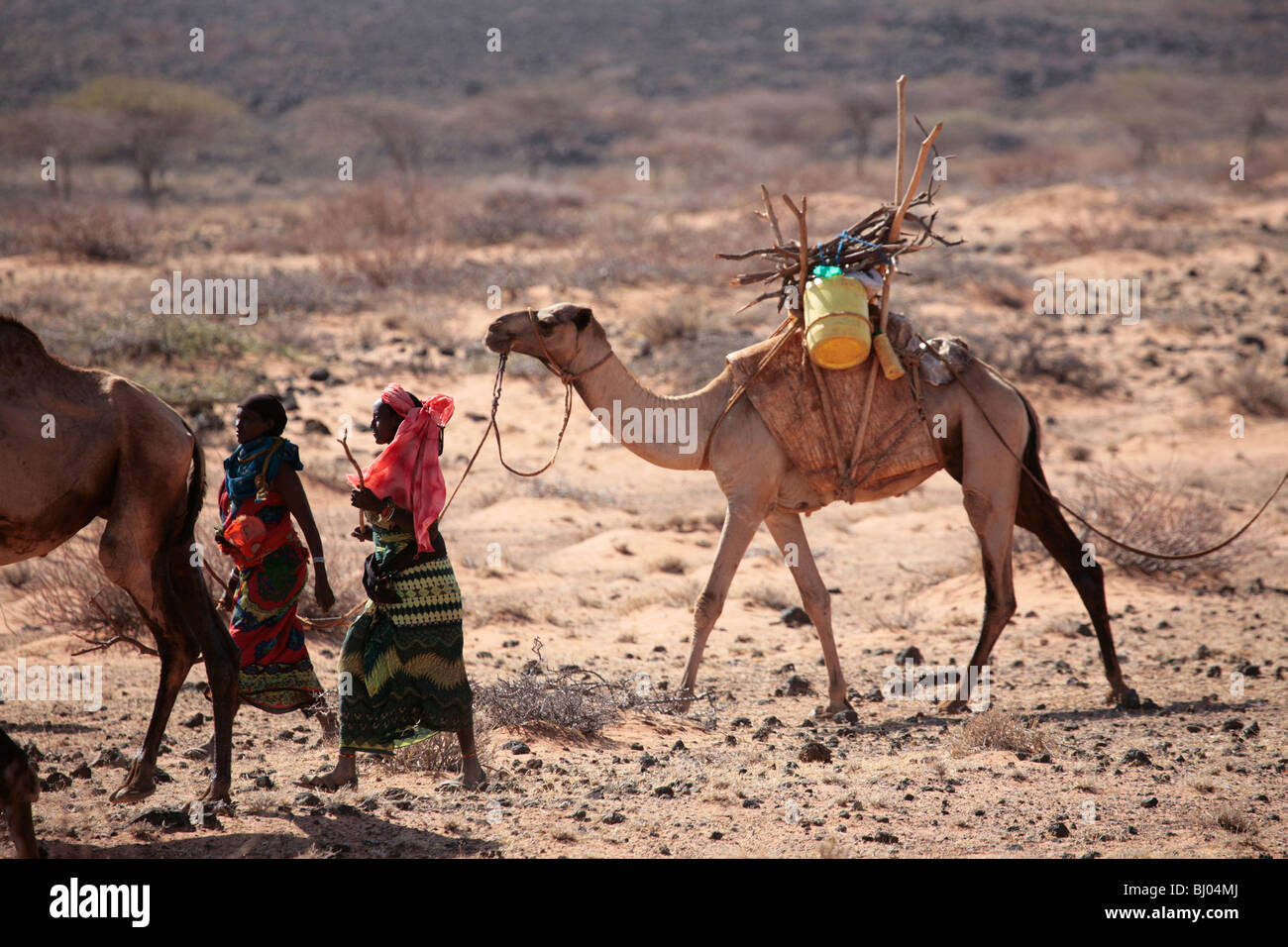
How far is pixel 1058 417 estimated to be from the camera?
15859 millimetres

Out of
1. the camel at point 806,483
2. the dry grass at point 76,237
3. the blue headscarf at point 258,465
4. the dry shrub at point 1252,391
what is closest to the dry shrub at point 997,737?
the camel at point 806,483

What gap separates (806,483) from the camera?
730cm

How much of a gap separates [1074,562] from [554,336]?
341 centimetres

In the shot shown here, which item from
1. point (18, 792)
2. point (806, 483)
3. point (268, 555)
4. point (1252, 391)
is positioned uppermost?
point (1252, 391)

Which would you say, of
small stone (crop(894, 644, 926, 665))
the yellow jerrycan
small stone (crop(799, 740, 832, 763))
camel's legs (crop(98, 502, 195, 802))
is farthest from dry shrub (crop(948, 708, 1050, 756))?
camel's legs (crop(98, 502, 195, 802))

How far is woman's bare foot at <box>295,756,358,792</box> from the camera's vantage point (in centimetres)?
546

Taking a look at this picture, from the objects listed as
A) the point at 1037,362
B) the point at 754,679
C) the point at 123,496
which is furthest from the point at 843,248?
the point at 1037,362

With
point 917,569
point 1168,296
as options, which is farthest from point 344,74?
point 917,569

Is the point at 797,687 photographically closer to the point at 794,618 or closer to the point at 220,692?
the point at 794,618

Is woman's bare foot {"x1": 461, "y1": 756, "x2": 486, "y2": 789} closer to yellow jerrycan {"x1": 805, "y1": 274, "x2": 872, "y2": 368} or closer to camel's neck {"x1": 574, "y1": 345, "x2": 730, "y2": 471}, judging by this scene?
camel's neck {"x1": 574, "y1": 345, "x2": 730, "y2": 471}

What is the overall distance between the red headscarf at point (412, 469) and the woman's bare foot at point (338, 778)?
40.2 inches

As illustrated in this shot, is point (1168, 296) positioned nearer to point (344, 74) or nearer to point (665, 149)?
point (665, 149)

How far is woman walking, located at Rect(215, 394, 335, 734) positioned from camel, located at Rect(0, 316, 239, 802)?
306 millimetres
